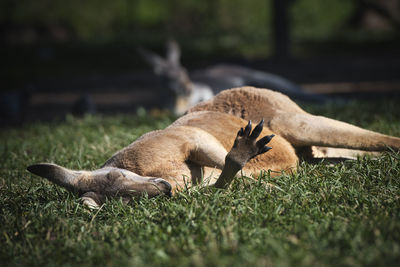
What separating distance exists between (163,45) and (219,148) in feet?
48.0

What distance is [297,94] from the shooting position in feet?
23.2

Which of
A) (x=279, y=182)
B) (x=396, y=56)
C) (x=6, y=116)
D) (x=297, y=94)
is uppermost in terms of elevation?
(x=396, y=56)

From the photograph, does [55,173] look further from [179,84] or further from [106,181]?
[179,84]

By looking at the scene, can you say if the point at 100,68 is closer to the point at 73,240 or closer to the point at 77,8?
the point at 77,8

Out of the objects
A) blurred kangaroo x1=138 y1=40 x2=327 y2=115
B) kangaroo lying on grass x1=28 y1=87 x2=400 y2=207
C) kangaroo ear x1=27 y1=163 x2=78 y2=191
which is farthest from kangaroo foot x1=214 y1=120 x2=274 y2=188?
blurred kangaroo x1=138 y1=40 x2=327 y2=115

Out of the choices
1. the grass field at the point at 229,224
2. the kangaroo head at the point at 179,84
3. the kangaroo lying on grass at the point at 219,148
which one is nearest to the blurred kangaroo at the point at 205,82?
the kangaroo head at the point at 179,84

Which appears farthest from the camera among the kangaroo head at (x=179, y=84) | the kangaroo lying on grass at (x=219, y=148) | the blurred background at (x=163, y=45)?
the blurred background at (x=163, y=45)

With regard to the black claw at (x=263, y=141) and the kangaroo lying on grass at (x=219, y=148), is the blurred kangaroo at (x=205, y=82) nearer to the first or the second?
the kangaroo lying on grass at (x=219, y=148)

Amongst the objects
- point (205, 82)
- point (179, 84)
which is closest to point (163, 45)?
point (205, 82)

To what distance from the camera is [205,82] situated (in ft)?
25.3

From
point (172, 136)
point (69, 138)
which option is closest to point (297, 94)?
point (69, 138)

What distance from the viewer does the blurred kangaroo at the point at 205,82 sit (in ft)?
23.4

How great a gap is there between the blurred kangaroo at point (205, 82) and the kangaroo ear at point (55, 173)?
4331 mm

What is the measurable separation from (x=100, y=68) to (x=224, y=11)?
7.00 m
